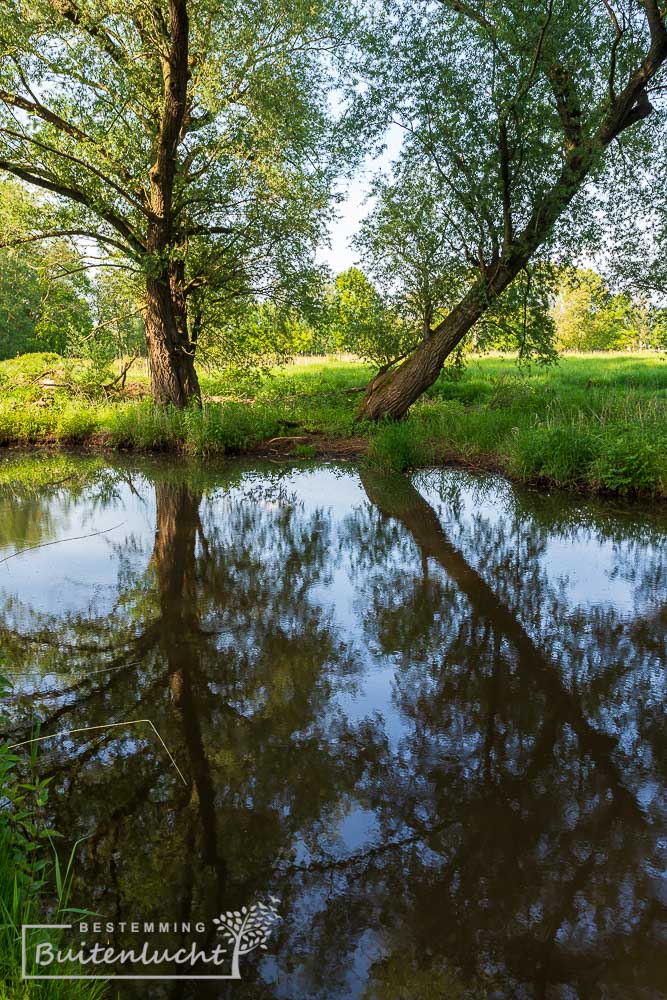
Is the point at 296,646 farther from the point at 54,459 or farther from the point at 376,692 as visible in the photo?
the point at 54,459

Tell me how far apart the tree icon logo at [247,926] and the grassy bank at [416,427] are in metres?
8.18

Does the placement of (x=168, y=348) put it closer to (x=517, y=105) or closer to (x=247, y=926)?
(x=517, y=105)

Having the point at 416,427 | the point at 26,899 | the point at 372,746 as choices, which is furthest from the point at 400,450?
the point at 26,899

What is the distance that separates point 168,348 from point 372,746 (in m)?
12.4

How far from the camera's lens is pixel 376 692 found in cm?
456

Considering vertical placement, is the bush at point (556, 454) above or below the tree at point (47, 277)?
below

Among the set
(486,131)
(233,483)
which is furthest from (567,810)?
(486,131)

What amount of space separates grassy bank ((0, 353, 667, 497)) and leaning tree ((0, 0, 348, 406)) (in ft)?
4.65

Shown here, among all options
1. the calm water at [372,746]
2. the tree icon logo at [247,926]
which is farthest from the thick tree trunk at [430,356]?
the tree icon logo at [247,926]

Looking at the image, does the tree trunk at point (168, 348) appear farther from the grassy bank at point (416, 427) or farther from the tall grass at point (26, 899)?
the tall grass at point (26, 899)

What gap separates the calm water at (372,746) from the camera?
2643 millimetres

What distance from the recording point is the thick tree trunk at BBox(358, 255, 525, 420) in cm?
1270

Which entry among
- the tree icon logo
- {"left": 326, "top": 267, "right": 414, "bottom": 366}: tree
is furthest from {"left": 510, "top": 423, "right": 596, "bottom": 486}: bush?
the tree icon logo

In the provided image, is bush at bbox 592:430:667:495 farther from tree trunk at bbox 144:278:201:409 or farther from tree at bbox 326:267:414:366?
tree trunk at bbox 144:278:201:409
